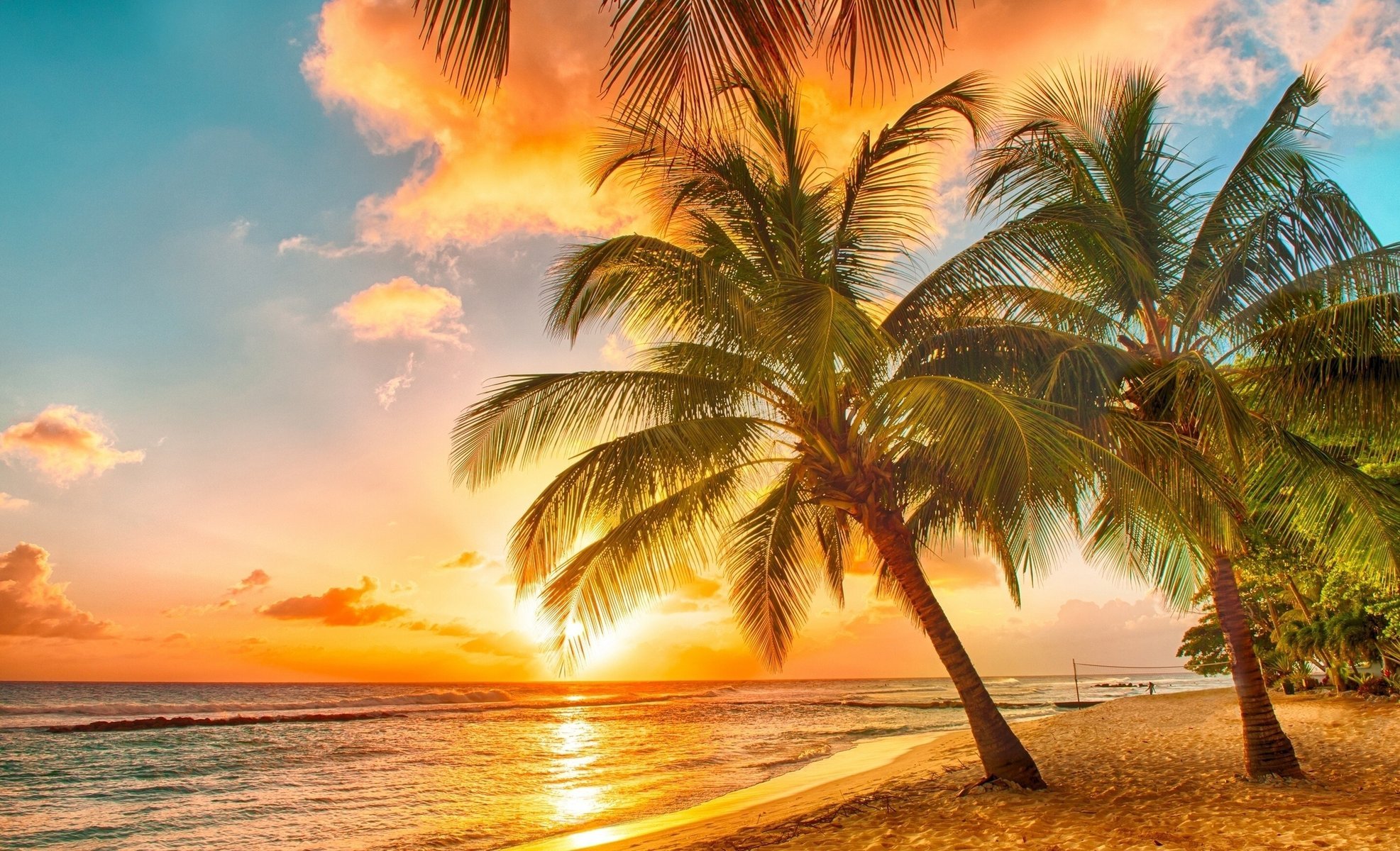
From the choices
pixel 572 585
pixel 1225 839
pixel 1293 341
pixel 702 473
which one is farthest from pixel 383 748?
pixel 1293 341

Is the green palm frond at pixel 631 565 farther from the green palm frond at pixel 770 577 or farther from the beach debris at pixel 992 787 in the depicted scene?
the beach debris at pixel 992 787

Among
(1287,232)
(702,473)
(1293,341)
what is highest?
(1287,232)

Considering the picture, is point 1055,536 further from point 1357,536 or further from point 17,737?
point 17,737

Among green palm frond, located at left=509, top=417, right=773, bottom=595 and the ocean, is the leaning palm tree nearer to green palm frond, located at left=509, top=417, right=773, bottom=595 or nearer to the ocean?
green palm frond, located at left=509, top=417, right=773, bottom=595

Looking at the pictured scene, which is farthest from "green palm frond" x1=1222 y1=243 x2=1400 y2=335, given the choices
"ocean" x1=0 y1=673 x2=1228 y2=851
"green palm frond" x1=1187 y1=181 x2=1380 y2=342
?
"ocean" x1=0 y1=673 x2=1228 y2=851

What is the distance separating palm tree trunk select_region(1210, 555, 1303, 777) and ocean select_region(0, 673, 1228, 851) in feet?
23.7

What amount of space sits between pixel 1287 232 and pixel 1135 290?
4.50 ft

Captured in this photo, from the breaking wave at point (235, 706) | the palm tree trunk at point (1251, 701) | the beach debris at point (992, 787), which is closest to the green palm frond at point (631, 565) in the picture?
the beach debris at point (992, 787)

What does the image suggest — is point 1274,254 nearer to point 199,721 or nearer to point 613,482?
point 613,482

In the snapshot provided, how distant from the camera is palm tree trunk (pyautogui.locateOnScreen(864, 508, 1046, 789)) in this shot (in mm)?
6758

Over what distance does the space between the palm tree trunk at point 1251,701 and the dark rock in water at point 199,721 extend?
30.9 m

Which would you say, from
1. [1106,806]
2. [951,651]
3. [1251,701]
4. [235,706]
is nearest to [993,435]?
[951,651]

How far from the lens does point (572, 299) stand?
271 inches

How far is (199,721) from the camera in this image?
29.5m
